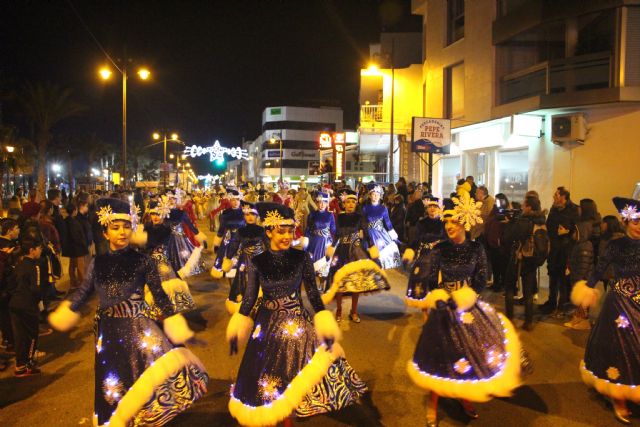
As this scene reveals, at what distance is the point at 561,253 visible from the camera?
8.77 metres

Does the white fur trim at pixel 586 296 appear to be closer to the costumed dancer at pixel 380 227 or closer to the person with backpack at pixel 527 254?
the person with backpack at pixel 527 254

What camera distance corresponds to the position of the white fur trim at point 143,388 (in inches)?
157

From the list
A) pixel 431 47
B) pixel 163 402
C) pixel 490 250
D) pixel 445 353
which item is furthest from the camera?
pixel 431 47

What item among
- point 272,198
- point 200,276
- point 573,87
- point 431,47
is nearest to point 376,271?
point 200,276

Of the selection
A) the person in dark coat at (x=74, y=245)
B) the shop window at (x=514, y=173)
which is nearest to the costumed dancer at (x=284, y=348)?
the person in dark coat at (x=74, y=245)

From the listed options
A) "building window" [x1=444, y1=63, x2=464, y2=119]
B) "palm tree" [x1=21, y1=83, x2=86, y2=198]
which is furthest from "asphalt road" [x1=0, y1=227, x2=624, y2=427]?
"palm tree" [x1=21, y1=83, x2=86, y2=198]

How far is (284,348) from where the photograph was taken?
13.8 feet

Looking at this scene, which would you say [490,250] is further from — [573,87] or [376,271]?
[573,87]

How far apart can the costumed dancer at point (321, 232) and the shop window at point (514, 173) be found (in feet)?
30.4

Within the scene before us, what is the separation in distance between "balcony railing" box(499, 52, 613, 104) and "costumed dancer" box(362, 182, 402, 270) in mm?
7777

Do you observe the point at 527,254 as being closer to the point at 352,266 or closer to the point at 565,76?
the point at 352,266

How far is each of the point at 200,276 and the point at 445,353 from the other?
372 inches

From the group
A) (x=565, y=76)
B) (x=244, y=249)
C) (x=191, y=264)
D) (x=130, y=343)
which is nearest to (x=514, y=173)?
(x=565, y=76)

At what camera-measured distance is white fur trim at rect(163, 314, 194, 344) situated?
14.0 feet
